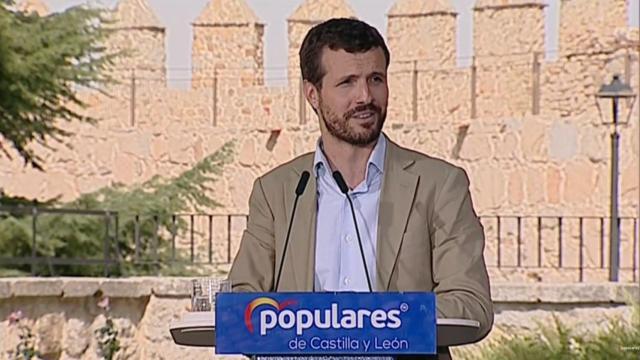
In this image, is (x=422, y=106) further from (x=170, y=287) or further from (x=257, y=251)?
(x=257, y=251)

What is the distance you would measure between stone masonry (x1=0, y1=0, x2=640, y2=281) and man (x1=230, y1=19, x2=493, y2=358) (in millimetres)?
14123

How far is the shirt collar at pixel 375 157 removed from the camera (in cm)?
393

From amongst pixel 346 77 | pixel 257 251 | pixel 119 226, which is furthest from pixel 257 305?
pixel 119 226

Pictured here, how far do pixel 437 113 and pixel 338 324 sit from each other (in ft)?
58.9

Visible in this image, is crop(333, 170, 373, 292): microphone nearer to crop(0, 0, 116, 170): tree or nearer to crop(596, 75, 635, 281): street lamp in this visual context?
crop(0, 0, 116, 170): tree

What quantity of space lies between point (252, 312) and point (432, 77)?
17769mm

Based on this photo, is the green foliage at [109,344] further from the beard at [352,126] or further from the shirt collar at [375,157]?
the beard at [352,126]

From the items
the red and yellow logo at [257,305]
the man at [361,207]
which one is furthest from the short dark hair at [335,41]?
the red and yellow logo at [257,305]

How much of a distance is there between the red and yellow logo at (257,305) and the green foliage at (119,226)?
1001 cm

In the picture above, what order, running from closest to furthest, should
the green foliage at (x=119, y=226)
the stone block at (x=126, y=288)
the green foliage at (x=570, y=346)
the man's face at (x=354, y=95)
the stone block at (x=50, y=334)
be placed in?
the man's face at (x=354, y=95)
the green foliage at (x=570, y=346)
the stone block at (x=50, y=334)
the stone block at (x=126, y=288)
the green foliage at (x=119, y=226)

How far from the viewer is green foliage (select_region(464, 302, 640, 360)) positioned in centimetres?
841

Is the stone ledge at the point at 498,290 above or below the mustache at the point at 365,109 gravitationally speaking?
below

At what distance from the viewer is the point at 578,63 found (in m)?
19.7

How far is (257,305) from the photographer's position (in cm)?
355
